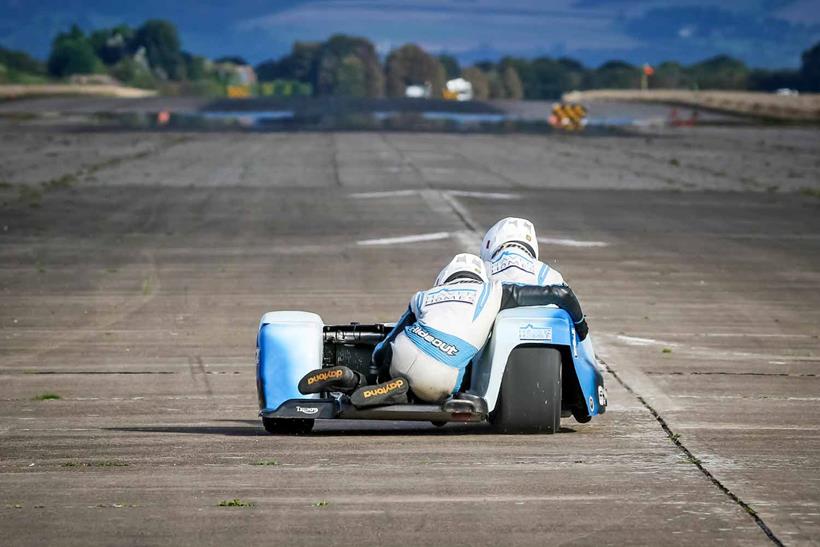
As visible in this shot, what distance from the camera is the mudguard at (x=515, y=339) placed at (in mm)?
10414

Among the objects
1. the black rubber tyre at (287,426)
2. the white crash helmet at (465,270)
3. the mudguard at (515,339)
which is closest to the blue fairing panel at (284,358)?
the black rubber tyre at (287,426)

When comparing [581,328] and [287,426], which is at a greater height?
[581,328]

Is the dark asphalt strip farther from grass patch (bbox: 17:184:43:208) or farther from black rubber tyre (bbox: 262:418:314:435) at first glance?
grass patch (bbox: 17:184:43:208)

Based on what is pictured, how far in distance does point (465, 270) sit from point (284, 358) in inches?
54.0

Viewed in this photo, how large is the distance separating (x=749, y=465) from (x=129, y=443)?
3880 millimetres

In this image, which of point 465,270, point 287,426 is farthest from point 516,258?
point 287,426

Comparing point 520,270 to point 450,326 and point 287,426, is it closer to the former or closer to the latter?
point 450,326

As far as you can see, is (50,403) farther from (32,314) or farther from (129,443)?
(32,314)

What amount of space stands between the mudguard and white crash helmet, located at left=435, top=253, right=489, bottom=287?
0.30 meters

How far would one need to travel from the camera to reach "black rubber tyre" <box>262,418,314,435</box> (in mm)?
10906

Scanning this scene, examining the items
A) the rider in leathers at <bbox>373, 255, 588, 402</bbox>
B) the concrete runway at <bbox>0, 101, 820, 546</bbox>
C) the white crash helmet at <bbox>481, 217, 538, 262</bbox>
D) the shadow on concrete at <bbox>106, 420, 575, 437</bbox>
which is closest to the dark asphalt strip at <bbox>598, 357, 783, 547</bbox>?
the concrete runway at <bbox>0, 101, 820, 546</bbox>

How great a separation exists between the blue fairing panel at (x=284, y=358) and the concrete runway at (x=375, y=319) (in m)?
0.31

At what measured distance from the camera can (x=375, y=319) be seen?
18.1m

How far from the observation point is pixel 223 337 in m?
16.9
